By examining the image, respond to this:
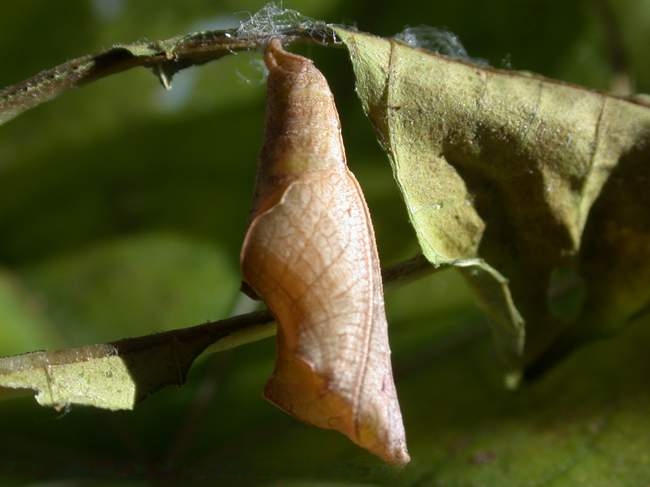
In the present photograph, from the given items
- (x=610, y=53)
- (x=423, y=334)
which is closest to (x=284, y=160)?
(x=423, y=334)

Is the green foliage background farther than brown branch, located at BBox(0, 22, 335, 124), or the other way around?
the green foliage background

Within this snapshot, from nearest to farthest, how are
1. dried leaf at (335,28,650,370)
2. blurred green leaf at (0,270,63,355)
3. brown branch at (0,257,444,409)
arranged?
brown branch at (0,257,444,409), dried leaf at (335,28,650,370), blurred green leaf at (0,270,63,355)

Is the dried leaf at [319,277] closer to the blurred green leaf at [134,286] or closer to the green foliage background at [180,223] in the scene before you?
the green foliage background at [180,223]

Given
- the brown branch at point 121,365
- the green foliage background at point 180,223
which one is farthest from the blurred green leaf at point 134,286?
the brown branch at point 121,365

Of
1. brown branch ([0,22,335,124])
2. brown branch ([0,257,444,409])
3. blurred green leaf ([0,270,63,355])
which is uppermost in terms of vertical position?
brown branch ([0,22,335,124])

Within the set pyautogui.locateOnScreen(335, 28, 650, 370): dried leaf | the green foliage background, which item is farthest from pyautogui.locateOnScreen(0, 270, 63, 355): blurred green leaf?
pyautogui.locateOnScreen(335, 28, 650, 370): dried leaf

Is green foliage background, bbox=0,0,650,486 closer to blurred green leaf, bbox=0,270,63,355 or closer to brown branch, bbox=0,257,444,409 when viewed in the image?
blurred green leaf, bbox=0,270,63,355

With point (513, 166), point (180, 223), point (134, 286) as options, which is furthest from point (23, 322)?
point (513, 166)
